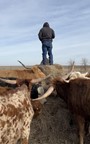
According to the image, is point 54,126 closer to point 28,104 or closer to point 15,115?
point 28,104

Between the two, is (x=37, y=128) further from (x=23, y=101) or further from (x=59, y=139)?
(x=23, y=101)

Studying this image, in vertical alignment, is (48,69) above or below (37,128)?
above

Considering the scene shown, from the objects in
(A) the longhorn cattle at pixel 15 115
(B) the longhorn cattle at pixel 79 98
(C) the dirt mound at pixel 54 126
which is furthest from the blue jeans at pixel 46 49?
(A) the longhorn cattle at pixel 15 115

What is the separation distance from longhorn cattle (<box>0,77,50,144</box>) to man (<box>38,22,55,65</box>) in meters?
6.16

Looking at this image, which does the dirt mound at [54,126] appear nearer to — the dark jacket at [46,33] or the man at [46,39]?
the man at [46,39]

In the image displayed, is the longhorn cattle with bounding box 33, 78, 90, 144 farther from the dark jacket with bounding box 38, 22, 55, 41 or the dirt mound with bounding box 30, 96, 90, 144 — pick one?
the dark jacket with bounding box 38, 22, 55, 41

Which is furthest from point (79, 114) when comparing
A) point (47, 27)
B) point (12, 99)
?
point (47, 27)

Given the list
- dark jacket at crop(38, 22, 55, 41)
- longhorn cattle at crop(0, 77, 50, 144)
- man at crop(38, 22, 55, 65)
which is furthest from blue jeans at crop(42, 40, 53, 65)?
longhorn cattle at crop(0, 77, 50, 144)

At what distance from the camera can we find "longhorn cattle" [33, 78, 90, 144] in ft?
31.1

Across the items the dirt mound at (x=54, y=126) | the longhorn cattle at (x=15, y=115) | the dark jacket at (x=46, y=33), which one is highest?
the dark jacket at (x=46, y=33)

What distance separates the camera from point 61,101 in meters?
11.4

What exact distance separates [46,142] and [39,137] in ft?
0.95

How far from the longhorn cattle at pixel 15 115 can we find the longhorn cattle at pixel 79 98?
1587 mm

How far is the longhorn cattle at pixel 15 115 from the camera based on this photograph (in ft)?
23.7
